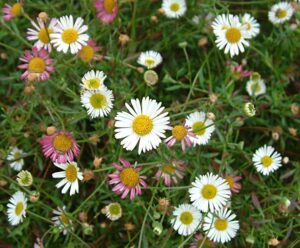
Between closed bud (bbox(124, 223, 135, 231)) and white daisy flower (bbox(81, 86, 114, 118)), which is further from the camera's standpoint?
closed bud (bbox(124, 223, 135, 231))

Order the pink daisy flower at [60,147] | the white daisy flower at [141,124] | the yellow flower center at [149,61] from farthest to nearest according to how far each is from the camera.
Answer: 1. the yellow flower center at [149,61]
2. the pink daisy flower at [60,147]
3. the white daisy flower at [141,124]

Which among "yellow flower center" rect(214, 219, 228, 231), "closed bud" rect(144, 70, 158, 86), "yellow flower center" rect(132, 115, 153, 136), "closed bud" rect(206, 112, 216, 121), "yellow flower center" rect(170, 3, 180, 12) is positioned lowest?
"yellow flower center" rect(214, 219, 228, 231)

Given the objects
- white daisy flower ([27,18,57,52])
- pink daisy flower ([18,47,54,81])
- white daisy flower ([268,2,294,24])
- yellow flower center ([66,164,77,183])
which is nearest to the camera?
yellow flower center ([66,164,77,183])

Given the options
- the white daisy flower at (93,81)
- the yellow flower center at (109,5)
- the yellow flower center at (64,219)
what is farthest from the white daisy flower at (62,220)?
the yellow flower center at (109,5)

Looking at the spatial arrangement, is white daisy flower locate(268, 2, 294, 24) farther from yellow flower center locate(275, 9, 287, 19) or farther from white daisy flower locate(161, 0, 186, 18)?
white daisy flower locate(161, 0, 186, 18)

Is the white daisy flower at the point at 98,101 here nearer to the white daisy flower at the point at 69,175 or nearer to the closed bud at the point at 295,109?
the white daisy flower at the point at 69,175

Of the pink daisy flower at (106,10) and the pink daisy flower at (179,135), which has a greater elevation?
the pink daisy flower at (106,10)

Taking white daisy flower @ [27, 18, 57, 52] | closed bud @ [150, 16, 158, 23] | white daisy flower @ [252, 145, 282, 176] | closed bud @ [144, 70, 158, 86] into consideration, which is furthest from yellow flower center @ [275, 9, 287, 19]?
white daisy flower @ [27, 18, 57, 52]

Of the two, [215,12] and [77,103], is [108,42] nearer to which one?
[77,103]
